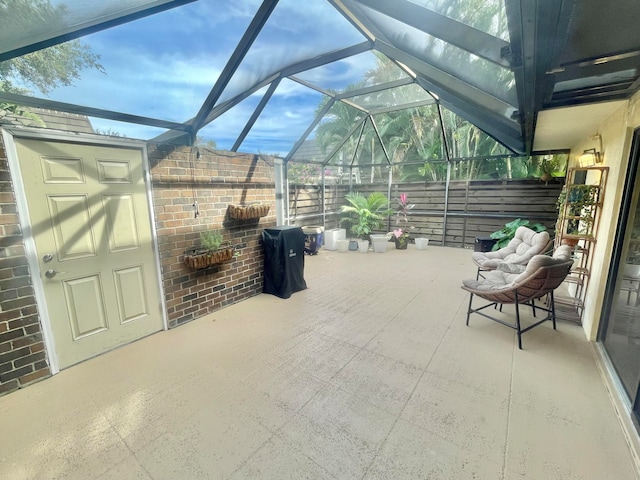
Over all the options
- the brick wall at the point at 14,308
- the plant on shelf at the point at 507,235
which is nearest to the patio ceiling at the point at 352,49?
the brick wall at the point at 14,308

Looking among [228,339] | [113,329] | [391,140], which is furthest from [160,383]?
[391,140]

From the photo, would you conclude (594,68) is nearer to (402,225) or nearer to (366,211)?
(366,211)

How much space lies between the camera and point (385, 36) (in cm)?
254

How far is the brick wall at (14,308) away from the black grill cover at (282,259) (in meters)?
2.33

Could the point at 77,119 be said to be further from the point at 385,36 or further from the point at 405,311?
the point at 405,311

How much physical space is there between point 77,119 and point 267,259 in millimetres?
2439

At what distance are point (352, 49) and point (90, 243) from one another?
3.21 meters

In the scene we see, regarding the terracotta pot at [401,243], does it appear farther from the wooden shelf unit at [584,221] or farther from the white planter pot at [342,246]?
the wooden shelf unit at [584,221]

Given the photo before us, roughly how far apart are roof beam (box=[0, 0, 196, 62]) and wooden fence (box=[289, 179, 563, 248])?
4.93m

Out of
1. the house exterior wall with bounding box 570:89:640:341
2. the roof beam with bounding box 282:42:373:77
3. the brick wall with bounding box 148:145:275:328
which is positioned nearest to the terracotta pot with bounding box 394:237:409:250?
the brick wall with bounding box 148:145:275:328

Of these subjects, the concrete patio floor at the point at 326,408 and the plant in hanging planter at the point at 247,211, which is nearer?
the concrete patio floor at the point at 326,408

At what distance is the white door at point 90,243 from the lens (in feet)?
7.22

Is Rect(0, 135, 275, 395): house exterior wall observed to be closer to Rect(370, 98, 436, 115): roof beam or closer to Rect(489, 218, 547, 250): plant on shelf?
Rect(370, 98, 436, 115): roof beam

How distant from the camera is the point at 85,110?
238 centimetres
